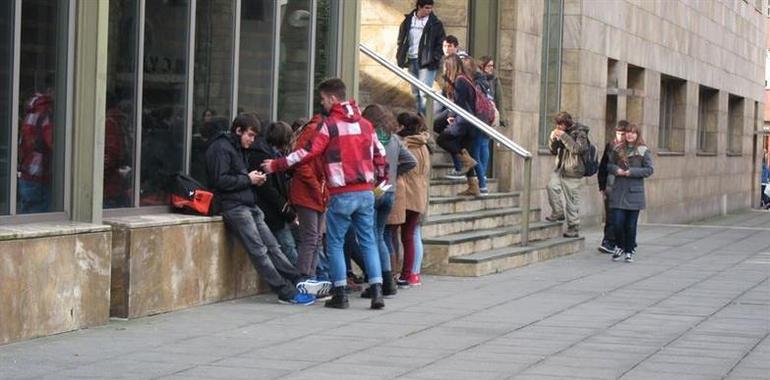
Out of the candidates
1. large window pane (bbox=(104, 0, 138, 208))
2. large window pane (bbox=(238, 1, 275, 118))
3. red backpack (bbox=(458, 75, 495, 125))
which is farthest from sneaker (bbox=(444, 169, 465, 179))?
large window pane (bbox=(104, 0, 138, 208))

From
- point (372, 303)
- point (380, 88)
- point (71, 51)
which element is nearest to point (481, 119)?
point (380, 88)

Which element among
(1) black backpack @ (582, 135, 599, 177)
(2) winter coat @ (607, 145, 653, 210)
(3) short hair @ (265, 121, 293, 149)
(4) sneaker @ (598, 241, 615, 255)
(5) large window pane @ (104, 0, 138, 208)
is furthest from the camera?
(1) black backpack @ (582, 135, 599, 177)

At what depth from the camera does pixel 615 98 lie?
27.3 metres

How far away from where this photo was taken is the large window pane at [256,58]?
13.8 metres

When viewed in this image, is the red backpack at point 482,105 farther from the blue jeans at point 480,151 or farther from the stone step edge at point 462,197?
the stone step edge at point 462,197

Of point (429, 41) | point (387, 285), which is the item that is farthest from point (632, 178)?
point (387, 285)

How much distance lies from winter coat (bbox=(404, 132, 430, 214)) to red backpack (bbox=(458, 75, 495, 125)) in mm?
4196

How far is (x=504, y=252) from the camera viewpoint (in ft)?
55.6

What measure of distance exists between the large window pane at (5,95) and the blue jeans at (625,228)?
9.29 meters

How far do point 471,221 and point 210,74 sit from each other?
5.17m

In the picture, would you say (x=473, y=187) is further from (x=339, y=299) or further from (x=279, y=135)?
(x=339, y=299)

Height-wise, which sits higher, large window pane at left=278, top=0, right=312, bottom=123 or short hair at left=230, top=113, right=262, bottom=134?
large window pane at left=278, top=0, right=312, bottom=123

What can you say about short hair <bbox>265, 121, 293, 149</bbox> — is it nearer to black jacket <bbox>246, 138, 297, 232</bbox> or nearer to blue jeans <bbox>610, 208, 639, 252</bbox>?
black jacket <bbox>246, 138, 297, 232</bbox>

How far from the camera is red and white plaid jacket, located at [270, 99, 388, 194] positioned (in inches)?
491
